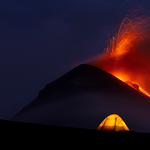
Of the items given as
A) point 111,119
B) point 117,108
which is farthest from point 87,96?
point 111,119

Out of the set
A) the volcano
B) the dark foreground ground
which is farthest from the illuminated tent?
the volcano

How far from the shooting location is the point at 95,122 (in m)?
35.5

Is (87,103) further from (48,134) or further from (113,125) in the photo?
(48,134)

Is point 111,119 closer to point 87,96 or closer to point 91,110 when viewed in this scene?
point 91,110

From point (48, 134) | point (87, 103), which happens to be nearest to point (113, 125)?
point (48, 134)

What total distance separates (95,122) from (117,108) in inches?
361

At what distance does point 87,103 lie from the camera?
44.9m

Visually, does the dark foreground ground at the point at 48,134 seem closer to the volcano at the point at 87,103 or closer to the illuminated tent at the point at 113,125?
the illuminated tent at the point at 113,125

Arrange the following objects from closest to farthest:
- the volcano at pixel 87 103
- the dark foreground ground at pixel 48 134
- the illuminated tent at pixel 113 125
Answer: the dark foreground ground at pixel 48 134
the illuminated tent at pixel 113 125
the volcano at pixel 87 103

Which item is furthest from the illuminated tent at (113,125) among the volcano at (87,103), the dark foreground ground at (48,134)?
the volcano at (87,103)

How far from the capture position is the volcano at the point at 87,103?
37.7 metres

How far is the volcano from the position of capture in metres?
37.7

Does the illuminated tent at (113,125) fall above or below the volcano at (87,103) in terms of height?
below

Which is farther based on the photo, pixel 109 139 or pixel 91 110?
pixel 91 110
